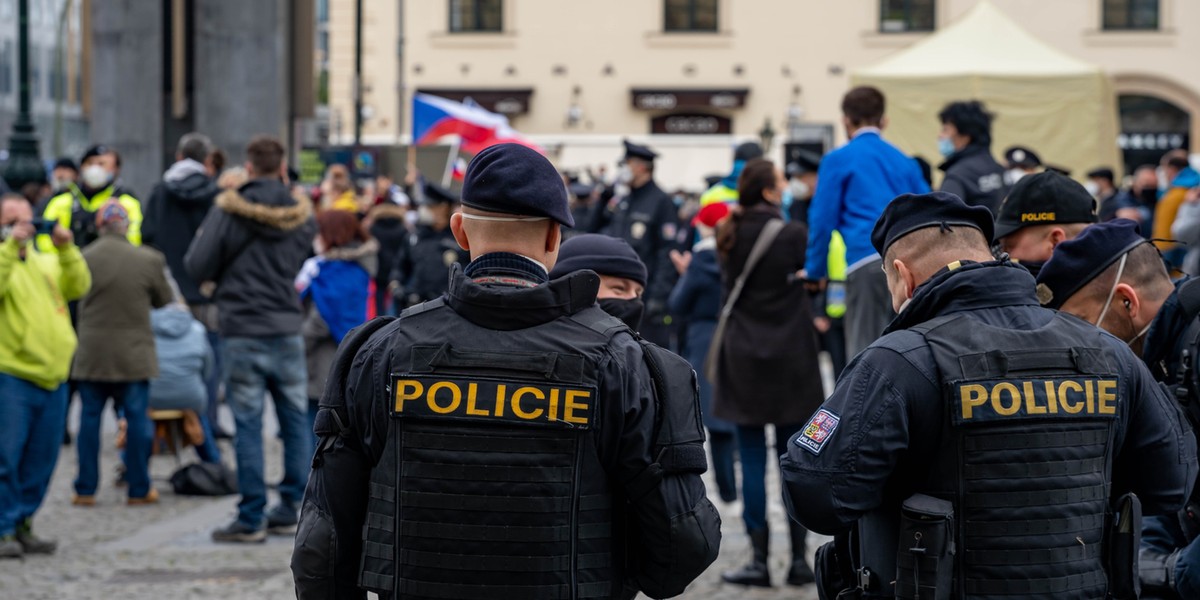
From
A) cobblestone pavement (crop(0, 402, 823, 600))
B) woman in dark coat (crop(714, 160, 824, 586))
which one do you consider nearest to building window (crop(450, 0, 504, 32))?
cobblestone pavement (crop(0, 402, 823, 600))

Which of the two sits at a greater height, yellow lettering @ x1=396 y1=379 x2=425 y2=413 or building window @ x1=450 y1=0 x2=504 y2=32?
building window @ x1=450 y1=0 x2=504 y2=32

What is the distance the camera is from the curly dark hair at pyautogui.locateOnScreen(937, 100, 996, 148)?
27.3ft

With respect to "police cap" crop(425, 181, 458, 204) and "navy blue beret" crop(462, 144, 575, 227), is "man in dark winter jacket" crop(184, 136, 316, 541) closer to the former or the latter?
"police cap" crop(425, 181, 458, 204)

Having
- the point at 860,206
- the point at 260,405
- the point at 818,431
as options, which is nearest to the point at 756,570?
the point at 860,206

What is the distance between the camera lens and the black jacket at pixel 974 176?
816 centimetres

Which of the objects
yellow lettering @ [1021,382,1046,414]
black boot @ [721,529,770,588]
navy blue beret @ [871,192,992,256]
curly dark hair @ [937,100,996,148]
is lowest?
black boot @ [721,529,770,588]

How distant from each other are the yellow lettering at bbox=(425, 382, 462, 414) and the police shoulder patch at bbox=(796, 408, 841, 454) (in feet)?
2.66

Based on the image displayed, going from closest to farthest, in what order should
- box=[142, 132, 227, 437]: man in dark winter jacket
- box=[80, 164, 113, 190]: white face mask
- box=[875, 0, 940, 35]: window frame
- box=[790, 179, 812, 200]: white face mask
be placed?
box=[790, 179, 812, 200]: white face mask
box=[80, 164, 113, 190]: white face mask
box=[142, 132, 227, 437]: man in dark winter jacket
box=[875, 0, 940, 35]: window frame

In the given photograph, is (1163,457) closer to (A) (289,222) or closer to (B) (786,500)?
(B) (786,500)

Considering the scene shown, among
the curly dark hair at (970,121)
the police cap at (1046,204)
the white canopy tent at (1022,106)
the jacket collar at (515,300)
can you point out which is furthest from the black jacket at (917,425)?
the white canopy tent at (1022,106)

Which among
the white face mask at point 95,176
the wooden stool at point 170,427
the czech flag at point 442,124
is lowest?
the wooden stool at point 170,427

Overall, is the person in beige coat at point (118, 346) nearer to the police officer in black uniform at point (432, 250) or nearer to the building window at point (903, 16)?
the police officer in black uniform at point (432, 250)

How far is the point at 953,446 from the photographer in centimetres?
358

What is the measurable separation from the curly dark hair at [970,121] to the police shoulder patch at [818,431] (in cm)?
494
